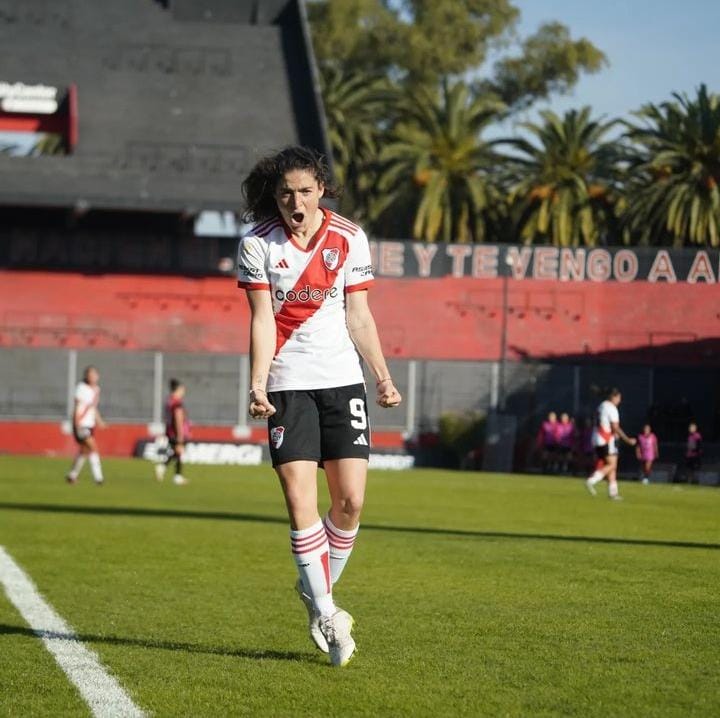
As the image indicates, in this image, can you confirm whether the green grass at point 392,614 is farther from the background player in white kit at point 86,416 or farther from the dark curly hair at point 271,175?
the background player in white kit at point 86,416

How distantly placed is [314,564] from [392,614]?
91.4 inches

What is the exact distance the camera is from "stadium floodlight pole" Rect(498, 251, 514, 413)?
4534 centimetres

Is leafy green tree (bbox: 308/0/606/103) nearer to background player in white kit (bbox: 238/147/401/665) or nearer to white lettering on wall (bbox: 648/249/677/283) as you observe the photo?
white lettering on wall (bbox: 648/249/677/283)

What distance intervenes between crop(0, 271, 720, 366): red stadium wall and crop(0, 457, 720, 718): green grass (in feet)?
80.3

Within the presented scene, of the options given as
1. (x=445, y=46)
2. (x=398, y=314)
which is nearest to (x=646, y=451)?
(x=398, y=314)

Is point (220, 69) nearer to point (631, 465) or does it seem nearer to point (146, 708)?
point (631, 465)

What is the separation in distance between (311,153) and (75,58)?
4315 centimetres

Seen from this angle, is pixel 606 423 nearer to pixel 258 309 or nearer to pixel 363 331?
pixel 363 331

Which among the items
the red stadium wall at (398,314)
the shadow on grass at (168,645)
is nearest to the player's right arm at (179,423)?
the red stadium wall at (398,314)

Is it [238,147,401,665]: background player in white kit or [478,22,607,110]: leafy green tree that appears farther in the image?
[478,22,607,110]: leafy green tree

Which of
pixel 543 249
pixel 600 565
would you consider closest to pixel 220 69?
pixel 543 249

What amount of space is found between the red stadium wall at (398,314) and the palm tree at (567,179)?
1590 centimetres

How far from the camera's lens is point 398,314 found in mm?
48594

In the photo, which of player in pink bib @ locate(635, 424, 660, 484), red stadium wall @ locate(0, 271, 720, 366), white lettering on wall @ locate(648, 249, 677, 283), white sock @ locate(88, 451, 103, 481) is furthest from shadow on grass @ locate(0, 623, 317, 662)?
white lettering on wall @ locate(648, 249, 677, 283)
